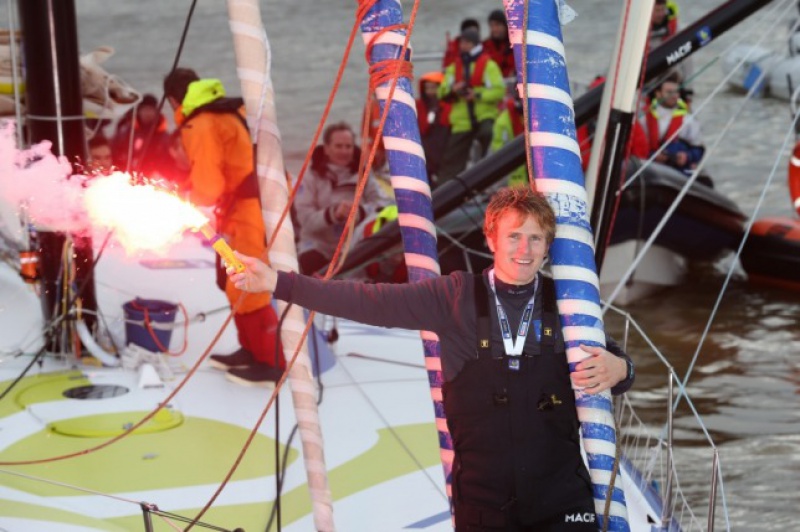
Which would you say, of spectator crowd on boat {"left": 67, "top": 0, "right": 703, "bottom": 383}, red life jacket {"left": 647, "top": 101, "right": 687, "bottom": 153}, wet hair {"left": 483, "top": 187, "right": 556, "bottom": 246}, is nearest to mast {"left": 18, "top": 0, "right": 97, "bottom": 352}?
spectator crowd on boat {"left": 67, "top": 0, "right": 703, "bottom": 383}

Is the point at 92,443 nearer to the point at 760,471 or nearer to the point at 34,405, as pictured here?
the point at 34,405

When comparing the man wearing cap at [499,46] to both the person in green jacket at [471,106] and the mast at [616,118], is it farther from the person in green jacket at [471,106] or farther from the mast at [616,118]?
the mast at [616,118]

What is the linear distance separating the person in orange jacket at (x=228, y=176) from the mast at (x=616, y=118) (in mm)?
1521

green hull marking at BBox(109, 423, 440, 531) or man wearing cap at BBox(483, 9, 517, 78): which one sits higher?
man wearing cap at BBox(483, 9, 517, 78)

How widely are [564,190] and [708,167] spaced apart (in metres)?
11.9

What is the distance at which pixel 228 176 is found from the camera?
5543 mm

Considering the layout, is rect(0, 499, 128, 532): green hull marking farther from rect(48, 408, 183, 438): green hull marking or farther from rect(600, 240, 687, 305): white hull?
rect(600, 240, 687, 305): white hull

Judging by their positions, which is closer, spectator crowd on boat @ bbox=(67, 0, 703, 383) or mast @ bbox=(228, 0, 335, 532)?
mast @ bbox=(228, 0, 335, 532)

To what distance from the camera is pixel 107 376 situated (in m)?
5.70

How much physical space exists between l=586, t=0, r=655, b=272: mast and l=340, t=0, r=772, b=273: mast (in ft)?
4.22

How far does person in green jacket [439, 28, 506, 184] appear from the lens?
11.4 meters

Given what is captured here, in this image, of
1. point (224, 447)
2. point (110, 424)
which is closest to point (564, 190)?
point (224, 447)

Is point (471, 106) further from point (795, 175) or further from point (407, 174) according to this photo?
point (407, 174)

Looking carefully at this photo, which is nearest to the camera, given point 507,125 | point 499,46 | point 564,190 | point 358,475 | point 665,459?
point 564,190
